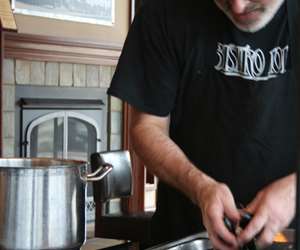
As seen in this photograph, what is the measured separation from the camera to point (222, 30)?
121 centimetres

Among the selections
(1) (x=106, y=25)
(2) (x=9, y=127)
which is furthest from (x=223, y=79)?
(1) (x=106, y=25)

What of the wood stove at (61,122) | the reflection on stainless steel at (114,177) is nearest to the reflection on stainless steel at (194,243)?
the reflection on stainless steel at (114,177)

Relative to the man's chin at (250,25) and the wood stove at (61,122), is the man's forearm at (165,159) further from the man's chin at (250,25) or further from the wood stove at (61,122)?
the wood stove at (61,122)

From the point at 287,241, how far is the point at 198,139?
0.38m

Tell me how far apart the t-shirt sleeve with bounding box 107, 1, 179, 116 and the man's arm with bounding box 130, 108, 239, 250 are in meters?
0.03

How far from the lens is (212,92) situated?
1.19m

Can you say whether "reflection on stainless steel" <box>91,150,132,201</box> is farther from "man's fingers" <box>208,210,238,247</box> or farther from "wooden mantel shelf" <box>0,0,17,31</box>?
"man's fingers" <box>208,210,238,247</box>

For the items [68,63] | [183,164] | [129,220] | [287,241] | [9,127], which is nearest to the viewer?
[287,241]

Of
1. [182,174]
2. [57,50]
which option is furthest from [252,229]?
[57,50]

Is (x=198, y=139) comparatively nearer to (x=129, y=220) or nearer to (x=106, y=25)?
(x=129, y=220)

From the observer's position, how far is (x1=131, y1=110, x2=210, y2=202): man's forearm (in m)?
1.03

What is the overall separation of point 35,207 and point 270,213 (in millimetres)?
343

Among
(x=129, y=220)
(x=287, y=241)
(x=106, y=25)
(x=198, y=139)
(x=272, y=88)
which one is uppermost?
(x=106, y=25)

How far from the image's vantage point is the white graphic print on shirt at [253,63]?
117 cm
